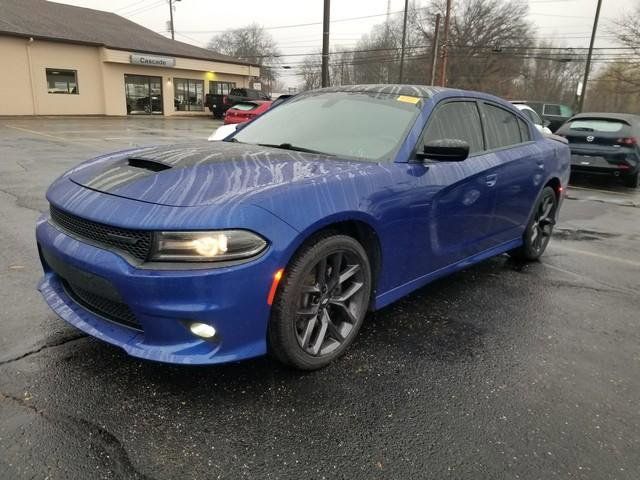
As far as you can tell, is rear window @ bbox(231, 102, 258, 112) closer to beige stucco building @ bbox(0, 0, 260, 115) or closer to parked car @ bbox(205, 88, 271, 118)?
parked car @ bbox(205, 88, 271, 118)

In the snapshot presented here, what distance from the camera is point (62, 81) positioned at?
26.5 m

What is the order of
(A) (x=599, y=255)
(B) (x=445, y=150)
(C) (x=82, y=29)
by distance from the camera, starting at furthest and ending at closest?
(C) (x=82, y=29) < (A) (x=599, y=255) < (B) (x=445, y=150)

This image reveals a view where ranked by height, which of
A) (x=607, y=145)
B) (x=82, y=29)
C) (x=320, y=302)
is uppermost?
(x=82, y=29)

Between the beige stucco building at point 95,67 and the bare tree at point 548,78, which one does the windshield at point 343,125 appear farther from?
the bare tree at point 548,78

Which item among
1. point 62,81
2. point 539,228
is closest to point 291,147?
point 539,228

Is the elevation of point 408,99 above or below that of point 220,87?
below

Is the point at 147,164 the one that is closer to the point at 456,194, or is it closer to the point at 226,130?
the point at 456,194

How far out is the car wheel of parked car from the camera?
8.03ft

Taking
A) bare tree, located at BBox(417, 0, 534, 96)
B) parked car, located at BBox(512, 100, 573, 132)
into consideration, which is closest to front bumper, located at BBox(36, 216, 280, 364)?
parked car, located at BBox(512, 100, 573, 132)

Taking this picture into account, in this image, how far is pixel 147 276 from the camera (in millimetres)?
2150

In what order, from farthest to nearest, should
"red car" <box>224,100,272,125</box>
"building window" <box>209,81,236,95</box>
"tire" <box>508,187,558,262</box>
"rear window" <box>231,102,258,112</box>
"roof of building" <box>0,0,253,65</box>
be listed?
"building window" <box>209,81,236,95</box> → "roof of building" <box>0,0,253,65</box> → "rear window" <box>231,102,258,112</box> → "red car" <box>224,100,272,125</box> → "tire" <box>508,187,558,262</box>

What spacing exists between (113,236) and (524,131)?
378 centimetres

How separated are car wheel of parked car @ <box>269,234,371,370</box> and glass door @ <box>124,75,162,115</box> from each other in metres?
30.0

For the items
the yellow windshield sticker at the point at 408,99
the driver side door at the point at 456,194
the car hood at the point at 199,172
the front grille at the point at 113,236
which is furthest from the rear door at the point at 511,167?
the front grille at the point at 113,236
